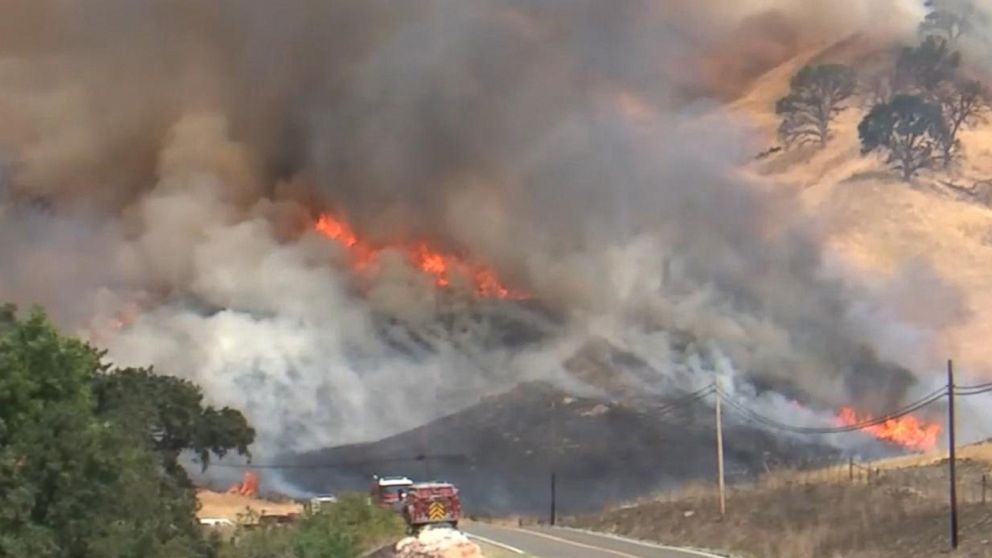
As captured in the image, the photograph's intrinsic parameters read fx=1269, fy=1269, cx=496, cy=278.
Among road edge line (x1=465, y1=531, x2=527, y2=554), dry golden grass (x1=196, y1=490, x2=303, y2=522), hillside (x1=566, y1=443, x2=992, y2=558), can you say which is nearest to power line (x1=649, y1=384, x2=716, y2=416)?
hillside (x1=566, y1=443, x2=992, y2=558)

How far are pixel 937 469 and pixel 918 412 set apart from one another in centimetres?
3173

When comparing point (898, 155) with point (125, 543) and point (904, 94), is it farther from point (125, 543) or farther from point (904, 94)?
point (125, 543)

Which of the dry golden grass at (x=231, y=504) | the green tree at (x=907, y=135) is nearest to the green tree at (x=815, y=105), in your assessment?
the green tree at (x=907, y=135)

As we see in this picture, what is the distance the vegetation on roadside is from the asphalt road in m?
4.30

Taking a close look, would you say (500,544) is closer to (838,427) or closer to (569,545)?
(569,545)

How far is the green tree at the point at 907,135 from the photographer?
105812 mm

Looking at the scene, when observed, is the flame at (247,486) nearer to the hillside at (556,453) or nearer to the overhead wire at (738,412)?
the overhead wire at (738,412)

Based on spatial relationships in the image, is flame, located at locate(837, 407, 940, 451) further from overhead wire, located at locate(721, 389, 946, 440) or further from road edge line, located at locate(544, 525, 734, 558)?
road edge line, located at locate(544, 525, 734, 558)

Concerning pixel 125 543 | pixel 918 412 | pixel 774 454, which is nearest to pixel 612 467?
pixel 774 454

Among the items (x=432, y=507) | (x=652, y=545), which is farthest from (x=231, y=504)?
(x=432, y=507)

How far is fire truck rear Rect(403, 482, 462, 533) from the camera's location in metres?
39.8

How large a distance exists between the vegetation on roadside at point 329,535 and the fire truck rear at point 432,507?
0.74m

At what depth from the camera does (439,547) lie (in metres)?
25.9

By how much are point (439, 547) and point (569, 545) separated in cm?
2007
